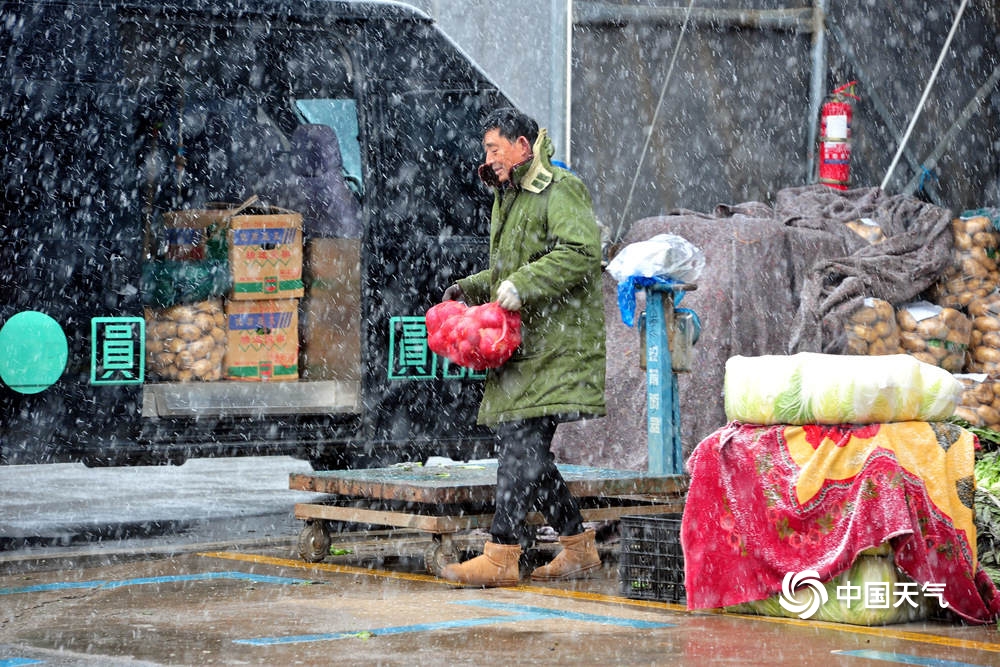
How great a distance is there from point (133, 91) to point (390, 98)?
1.51 m

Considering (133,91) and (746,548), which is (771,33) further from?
(746,548)

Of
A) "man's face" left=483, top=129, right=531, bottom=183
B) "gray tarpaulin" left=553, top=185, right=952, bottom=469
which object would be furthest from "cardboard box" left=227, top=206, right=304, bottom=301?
"man's face" left=483, top=129, right=531, bottom=183

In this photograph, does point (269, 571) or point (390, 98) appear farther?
point (390, 98)

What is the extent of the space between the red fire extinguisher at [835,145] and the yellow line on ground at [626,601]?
20.2 feet

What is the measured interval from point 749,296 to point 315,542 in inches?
152

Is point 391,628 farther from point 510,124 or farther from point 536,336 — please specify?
point 510,124

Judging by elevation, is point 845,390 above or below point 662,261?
below

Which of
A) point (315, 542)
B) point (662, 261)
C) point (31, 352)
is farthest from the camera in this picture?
point (31, 352)

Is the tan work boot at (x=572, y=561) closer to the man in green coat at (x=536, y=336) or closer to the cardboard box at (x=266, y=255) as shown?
the man in green coat at (x=536, y=336)

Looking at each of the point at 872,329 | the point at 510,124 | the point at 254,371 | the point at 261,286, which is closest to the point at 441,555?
the point at 510,124

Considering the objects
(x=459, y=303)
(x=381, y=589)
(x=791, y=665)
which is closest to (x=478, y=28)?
(x=459, y=303)

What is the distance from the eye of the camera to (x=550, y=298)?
6.83 metres

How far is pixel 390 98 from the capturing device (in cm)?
941

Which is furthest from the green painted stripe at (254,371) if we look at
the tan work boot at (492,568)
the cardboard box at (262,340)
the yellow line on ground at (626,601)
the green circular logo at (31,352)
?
the tan work boot at (492,568)
